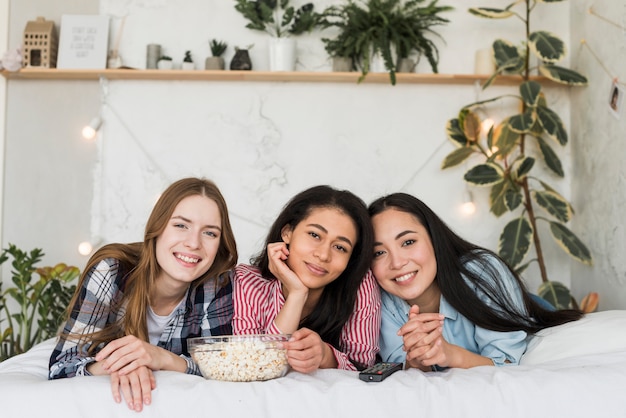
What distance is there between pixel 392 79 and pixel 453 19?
55 centimetres

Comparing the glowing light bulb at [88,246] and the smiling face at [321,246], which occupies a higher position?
the smiling face at [321,246]

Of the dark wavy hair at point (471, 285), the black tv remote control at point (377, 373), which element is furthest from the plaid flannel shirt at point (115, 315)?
the dark wavy hair at point (471, 285)

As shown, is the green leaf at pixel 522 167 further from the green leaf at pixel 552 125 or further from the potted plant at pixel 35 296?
the potted plant at pixel 35 296

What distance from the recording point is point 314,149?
10.6ft

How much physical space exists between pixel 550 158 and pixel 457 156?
15.9 inches

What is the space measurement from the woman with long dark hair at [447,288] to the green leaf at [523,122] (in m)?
1.19

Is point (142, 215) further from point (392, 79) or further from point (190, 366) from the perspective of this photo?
point (190, 366)

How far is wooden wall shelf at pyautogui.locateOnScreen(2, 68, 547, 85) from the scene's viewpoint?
3.09 metres

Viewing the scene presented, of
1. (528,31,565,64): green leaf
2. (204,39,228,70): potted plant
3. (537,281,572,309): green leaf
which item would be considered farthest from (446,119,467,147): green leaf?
(204,39,228,70): potted plant

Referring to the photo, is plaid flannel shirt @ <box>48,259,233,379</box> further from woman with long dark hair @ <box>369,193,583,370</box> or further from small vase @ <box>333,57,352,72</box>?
small vase @ <box>333,57,352,72</box>

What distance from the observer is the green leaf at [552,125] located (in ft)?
9.47

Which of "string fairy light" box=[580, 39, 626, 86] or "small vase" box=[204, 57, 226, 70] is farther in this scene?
"small vase" box=[204, 57, 226, 70]

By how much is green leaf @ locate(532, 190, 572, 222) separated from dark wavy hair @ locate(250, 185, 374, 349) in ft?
4.72

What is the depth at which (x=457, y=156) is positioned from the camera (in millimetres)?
3047
